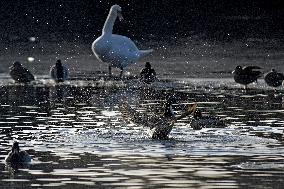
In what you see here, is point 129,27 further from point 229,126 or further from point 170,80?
point 229,126

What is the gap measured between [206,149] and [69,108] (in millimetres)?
10108

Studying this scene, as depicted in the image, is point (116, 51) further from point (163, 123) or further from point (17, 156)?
point (17, 156)

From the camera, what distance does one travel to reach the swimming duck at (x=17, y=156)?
845 inches

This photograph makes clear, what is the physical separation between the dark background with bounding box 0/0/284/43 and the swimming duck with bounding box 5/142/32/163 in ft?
140

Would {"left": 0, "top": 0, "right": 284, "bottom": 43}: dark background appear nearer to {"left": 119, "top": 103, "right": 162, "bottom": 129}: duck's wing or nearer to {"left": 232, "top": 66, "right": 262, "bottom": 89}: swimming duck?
{"left": 232, "top": 66, "right": 262, "bottom": 89}: swimming duck

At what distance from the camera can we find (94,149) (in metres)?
23.8

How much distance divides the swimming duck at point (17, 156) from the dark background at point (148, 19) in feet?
140

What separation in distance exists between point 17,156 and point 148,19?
47.7 meters

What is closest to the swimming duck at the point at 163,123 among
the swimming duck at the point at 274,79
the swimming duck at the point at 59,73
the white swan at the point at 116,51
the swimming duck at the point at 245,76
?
the swimming duck at the point at 245,76

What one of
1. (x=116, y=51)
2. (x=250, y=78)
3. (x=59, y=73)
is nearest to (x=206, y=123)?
(x=250, y=78)

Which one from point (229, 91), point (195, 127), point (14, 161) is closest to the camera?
point (14, 161)

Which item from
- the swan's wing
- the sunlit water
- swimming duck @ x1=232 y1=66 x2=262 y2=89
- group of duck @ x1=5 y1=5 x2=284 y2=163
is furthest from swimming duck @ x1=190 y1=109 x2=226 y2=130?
the swan's wing

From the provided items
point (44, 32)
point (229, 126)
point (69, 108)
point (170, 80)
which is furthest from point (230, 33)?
point (229, 126)

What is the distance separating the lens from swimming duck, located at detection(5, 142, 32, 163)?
21469 millimetres
